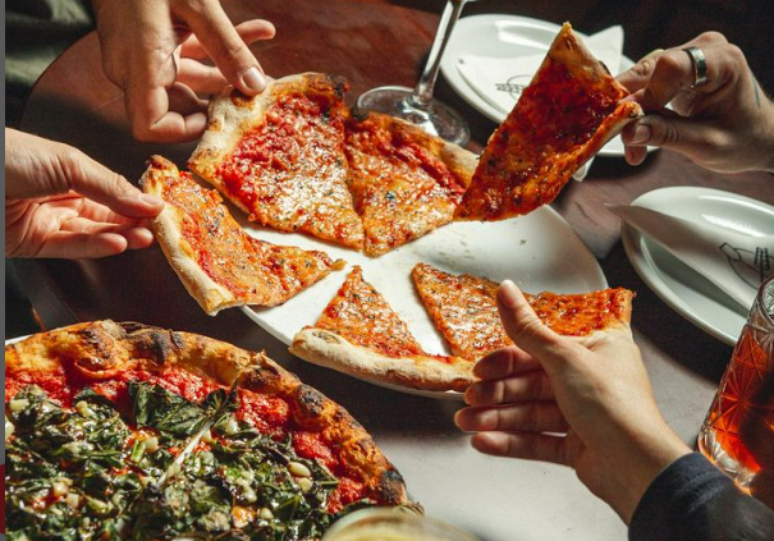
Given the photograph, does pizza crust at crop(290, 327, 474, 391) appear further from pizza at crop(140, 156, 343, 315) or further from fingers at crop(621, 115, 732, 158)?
fingers at crop(621, 115, 732, 158)

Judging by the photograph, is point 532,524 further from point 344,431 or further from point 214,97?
point 214,97

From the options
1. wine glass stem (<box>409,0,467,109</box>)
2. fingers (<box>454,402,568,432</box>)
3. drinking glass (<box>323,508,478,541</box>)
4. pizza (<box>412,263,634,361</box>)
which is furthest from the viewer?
wine glass stem (<box>409,0,467,109</box>)

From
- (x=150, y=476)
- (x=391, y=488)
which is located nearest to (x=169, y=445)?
(x=150, y=476)

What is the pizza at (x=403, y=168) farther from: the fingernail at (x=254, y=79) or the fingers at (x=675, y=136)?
the fingers at (x=675, y=136)

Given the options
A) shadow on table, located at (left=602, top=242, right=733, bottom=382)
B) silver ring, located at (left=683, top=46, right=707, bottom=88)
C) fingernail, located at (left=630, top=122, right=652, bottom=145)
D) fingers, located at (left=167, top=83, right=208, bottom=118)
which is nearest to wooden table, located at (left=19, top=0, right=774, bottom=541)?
shadow on table, located at (left=602, top=242, right=733, bottom=382)

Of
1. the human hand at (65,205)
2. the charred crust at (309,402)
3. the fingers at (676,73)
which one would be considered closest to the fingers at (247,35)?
the human hand at (65,205)

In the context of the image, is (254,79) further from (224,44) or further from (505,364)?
(505,364)
